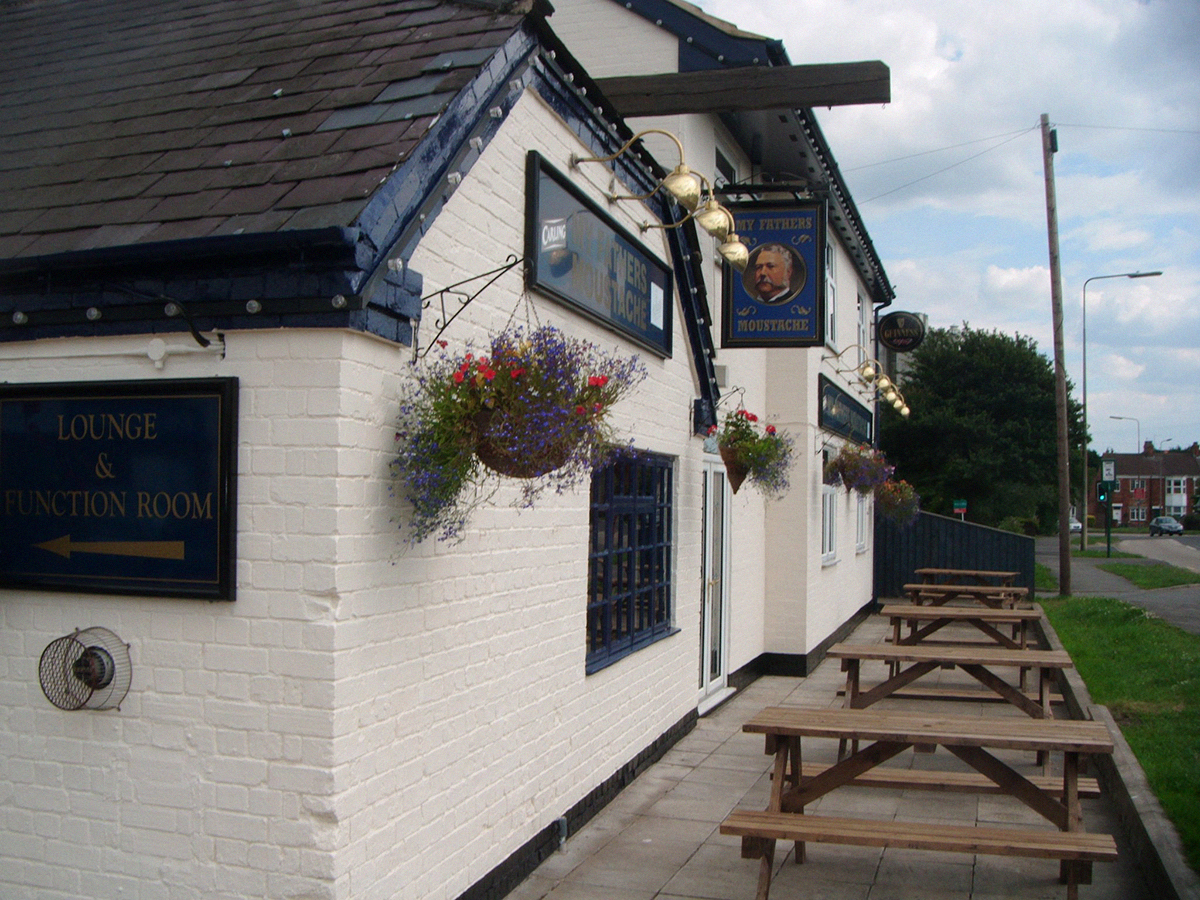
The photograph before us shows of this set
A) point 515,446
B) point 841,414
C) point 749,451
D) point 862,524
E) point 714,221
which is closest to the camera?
point 515,446

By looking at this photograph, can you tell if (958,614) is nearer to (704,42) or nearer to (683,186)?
(704,42)

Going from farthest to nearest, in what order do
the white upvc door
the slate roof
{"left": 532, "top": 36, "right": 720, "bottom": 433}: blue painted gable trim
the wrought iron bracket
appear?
the white upvc door
{"left": 532, "top": 36, "right": 720, "bottom": 433}: blue painted gable trim
the wrought iron bracket
the slate roof

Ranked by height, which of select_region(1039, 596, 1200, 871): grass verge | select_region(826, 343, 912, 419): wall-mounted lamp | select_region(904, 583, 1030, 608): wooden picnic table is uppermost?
select_region(826, 343, 912, 419): wall-mounted lamp

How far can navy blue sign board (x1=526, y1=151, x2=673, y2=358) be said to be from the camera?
5422mm

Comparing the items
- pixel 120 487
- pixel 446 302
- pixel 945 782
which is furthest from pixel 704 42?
pixel 120 487

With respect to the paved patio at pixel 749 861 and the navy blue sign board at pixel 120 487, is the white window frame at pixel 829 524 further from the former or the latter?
the navy blue sign board at pixel 120 487

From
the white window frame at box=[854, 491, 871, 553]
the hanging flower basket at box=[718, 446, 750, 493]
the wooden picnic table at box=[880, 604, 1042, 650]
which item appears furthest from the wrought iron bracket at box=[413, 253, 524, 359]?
the white window frame at box=[854, 491, 871, 553]

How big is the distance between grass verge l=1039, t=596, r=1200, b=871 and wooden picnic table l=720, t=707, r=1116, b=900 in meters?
0.63

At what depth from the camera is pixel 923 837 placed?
15.8 ft

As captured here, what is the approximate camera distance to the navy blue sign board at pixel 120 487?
3861 mm

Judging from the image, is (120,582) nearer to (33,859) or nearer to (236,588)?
(236,588)

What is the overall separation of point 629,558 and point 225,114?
3818mm

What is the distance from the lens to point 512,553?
5.27m

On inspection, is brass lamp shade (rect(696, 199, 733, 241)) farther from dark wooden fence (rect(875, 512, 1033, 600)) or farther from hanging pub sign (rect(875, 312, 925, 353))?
dark wooden fence (rect(875, 512, 1033, 600))
